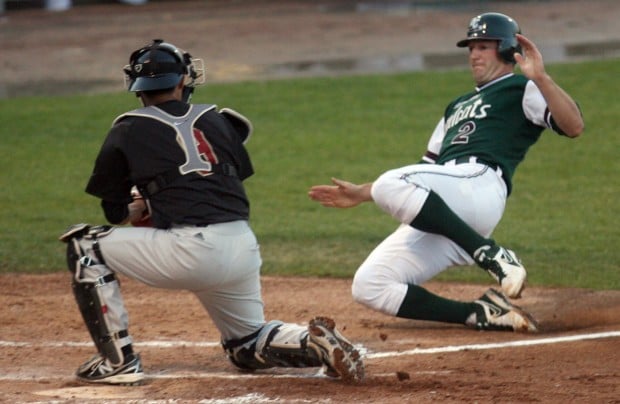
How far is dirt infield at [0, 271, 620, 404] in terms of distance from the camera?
495cm

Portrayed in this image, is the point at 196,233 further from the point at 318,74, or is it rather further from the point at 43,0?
the point at 43,0

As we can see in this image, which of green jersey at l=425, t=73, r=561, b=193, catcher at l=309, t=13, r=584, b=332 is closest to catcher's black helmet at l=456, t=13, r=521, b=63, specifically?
catcher at l=309, t=13, r=584, b=332

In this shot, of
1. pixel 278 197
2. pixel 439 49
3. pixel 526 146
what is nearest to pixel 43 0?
pixel 439 49

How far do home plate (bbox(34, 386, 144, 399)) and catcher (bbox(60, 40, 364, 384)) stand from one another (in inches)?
2.4

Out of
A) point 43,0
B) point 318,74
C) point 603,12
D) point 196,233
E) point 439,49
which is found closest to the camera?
point 196,233

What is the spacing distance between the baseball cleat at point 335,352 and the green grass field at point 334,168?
243 cm

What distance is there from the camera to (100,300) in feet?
16.9

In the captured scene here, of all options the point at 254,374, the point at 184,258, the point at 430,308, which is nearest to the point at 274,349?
the point at 254,374

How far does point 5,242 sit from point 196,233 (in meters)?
3.76

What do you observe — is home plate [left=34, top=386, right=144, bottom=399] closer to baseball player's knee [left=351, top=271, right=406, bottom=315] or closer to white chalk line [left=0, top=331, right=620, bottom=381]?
white chalk line [left=0, top=331, right=620, bottom=381]

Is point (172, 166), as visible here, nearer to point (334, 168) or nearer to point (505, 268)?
point (505, 268)

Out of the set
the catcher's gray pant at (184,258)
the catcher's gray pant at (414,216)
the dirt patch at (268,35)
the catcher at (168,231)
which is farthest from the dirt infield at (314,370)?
the dirt patch at (268,35)

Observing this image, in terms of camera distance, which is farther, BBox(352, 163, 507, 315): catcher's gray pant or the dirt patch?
the dirt patch

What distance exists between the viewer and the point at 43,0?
22031 mm
